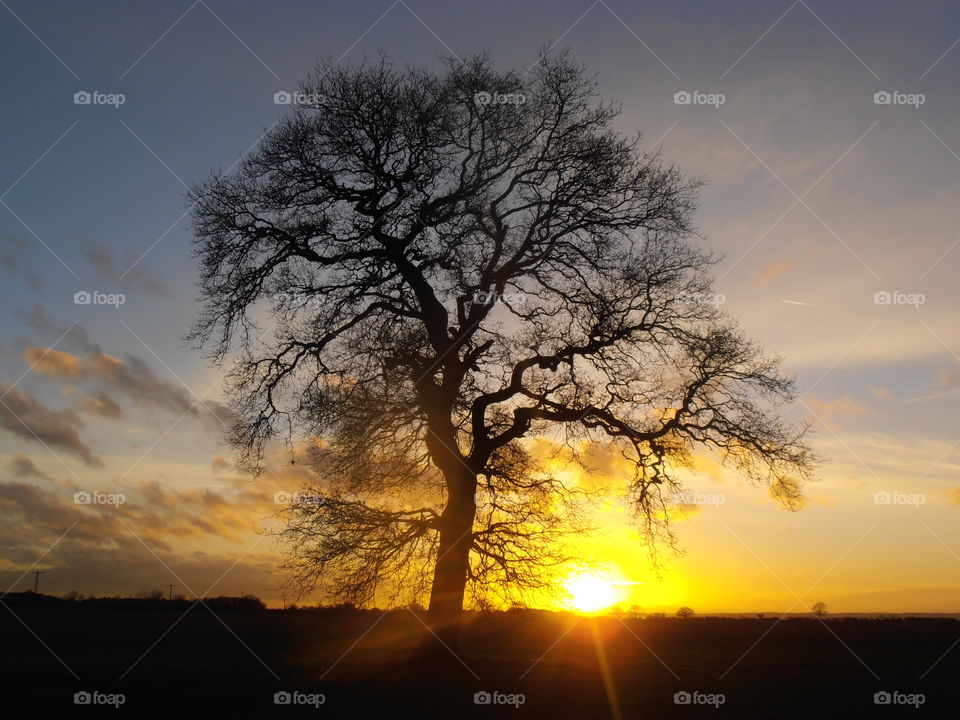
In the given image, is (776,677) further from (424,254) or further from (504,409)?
(424,254)

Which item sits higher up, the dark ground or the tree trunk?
the tree trunk

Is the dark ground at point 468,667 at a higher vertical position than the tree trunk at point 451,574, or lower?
Answer: lower

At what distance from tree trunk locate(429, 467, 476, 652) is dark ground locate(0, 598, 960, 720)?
0.72 m

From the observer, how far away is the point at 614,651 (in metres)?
22.7

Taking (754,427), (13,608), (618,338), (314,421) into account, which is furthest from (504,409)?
(13,608)

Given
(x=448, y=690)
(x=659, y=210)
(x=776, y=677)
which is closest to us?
(x=448, y=690)

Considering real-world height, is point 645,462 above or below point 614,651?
above

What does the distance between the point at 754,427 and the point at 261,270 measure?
1081 centimetres

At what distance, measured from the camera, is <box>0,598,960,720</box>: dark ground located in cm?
1348

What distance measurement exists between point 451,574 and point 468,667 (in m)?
2.35

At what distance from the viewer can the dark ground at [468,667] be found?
1348 centimetres

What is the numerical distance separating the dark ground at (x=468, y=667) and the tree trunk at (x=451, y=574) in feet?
2.36

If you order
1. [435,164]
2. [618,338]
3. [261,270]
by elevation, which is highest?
[435,164]

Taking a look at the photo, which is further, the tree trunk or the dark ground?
the tree trunk
